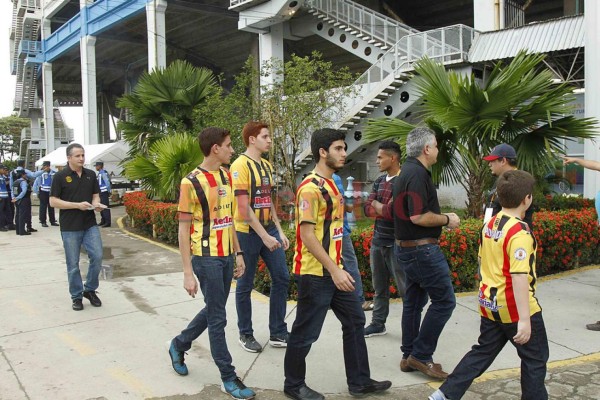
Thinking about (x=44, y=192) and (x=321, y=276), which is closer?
(x=321, y=276)

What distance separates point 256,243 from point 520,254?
233 cm

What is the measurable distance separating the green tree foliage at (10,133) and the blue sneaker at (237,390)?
77438 millimetres

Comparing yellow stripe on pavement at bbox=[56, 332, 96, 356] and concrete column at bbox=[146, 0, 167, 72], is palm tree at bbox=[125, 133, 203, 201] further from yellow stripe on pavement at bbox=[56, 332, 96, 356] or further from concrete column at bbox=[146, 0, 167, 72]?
concrete column at bbox=[146, 0, 167, 72]

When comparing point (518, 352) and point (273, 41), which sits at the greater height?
point (273, 41)

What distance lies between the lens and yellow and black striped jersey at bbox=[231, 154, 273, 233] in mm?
4500

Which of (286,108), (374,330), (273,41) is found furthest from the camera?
(273,41)

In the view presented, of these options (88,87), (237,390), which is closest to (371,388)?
(237,390)

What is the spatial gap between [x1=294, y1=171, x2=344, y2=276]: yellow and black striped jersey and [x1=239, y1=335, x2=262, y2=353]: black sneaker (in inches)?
52.7

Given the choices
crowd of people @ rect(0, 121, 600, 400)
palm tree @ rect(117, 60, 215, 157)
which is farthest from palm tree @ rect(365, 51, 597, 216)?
palm tree @ rect(117, 60, 215, 157)

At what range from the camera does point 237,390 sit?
367 centimetres

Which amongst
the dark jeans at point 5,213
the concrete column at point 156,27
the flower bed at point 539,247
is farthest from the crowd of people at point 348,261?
the concrete column at point 156,27

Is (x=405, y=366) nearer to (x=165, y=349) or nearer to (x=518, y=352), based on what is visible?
(x=518, y=352)

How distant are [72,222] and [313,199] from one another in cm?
359

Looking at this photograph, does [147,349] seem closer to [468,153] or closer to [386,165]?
[386,165]
